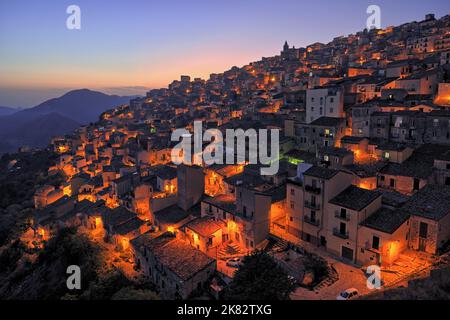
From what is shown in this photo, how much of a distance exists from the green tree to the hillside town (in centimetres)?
304

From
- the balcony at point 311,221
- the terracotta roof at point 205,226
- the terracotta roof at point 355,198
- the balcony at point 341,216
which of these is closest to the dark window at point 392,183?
the terracotta roof at point 355,198

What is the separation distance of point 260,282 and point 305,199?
10845 mm

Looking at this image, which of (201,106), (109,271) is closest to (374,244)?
(109,271)

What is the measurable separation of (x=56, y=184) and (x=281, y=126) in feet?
146

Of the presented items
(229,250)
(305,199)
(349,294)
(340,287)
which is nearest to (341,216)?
(305,199)

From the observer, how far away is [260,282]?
2005 centimetres

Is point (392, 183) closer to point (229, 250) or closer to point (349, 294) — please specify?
point (349, 294)

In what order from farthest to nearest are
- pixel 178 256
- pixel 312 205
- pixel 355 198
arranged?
pixel 312 205, pixel 178 256, pixel 355 198

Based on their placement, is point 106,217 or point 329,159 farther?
point 106,217

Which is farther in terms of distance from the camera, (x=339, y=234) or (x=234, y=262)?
(x=234, y=262)

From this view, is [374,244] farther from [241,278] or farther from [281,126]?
[281,126]

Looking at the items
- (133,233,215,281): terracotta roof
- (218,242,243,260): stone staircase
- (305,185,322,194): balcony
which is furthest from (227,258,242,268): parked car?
(305,185,322,194): balcony

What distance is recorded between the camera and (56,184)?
203 feet

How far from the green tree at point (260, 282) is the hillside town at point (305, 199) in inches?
120
